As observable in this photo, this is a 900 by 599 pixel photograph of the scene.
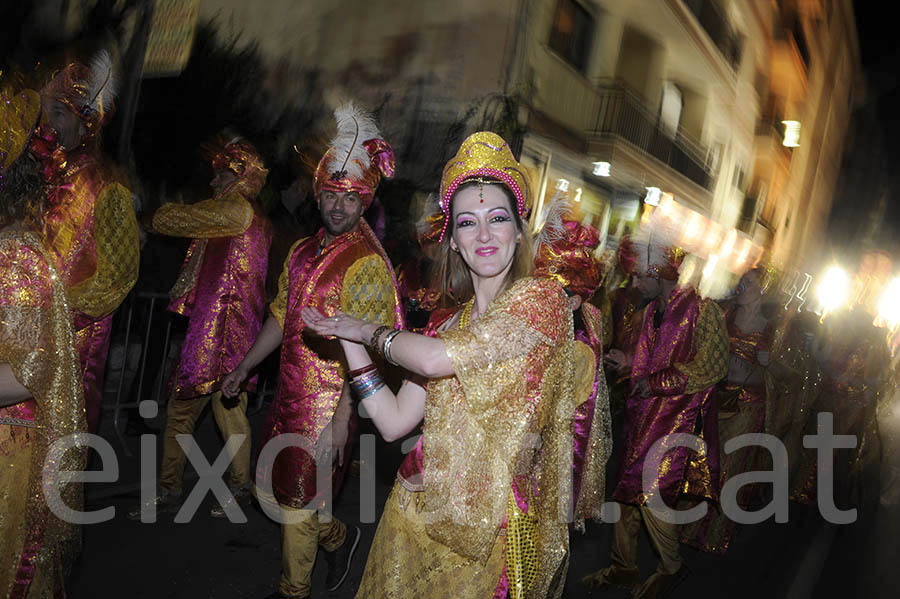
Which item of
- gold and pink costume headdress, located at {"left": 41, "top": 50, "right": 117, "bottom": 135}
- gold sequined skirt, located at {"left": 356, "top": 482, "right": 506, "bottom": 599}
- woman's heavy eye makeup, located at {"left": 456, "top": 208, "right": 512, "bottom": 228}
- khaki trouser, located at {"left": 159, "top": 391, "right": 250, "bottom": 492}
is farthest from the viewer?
khaki trouser, located at {"left": 159, "top": 391, "right": 250, "bottom": 492}

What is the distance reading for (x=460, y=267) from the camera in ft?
8.23

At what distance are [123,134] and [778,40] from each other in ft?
81.4

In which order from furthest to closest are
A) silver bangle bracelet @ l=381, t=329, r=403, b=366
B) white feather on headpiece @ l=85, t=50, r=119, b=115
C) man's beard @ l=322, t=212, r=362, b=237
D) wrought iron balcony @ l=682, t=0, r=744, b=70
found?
1. wrought iron balcony @ l=682, t=0, r=744, b=70
2. man's beard @ l=322, t=212, r=362, b=237
3. white feather on headpiece @ l=85, t=50, r=119, b=115
4. silver bangle bracelet @ l=381, t=329, r=403, b=366

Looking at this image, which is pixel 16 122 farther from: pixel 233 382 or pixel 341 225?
pixel 233 382

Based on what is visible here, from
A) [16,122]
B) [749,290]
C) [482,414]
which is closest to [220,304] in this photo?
[16,122]

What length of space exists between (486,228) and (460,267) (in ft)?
1.16

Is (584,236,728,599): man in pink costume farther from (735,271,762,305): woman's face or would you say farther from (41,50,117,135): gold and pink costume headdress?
A: (41,50,117,135): gold and pink costume headdress

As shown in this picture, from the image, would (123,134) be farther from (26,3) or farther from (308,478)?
(308,478)

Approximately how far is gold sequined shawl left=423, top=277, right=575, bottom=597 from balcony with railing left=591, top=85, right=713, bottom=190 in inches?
545

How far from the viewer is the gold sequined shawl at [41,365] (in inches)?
76.7

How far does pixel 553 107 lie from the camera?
13180 mm

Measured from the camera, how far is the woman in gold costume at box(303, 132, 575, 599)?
1.96 m

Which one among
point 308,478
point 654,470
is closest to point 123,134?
point 308,478

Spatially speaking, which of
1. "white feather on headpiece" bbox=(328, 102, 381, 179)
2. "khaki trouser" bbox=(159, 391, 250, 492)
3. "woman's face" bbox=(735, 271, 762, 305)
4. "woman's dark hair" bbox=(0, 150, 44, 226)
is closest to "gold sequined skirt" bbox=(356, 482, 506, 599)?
"woman's dark hair" bbox=(0, 150, 44, 226)
